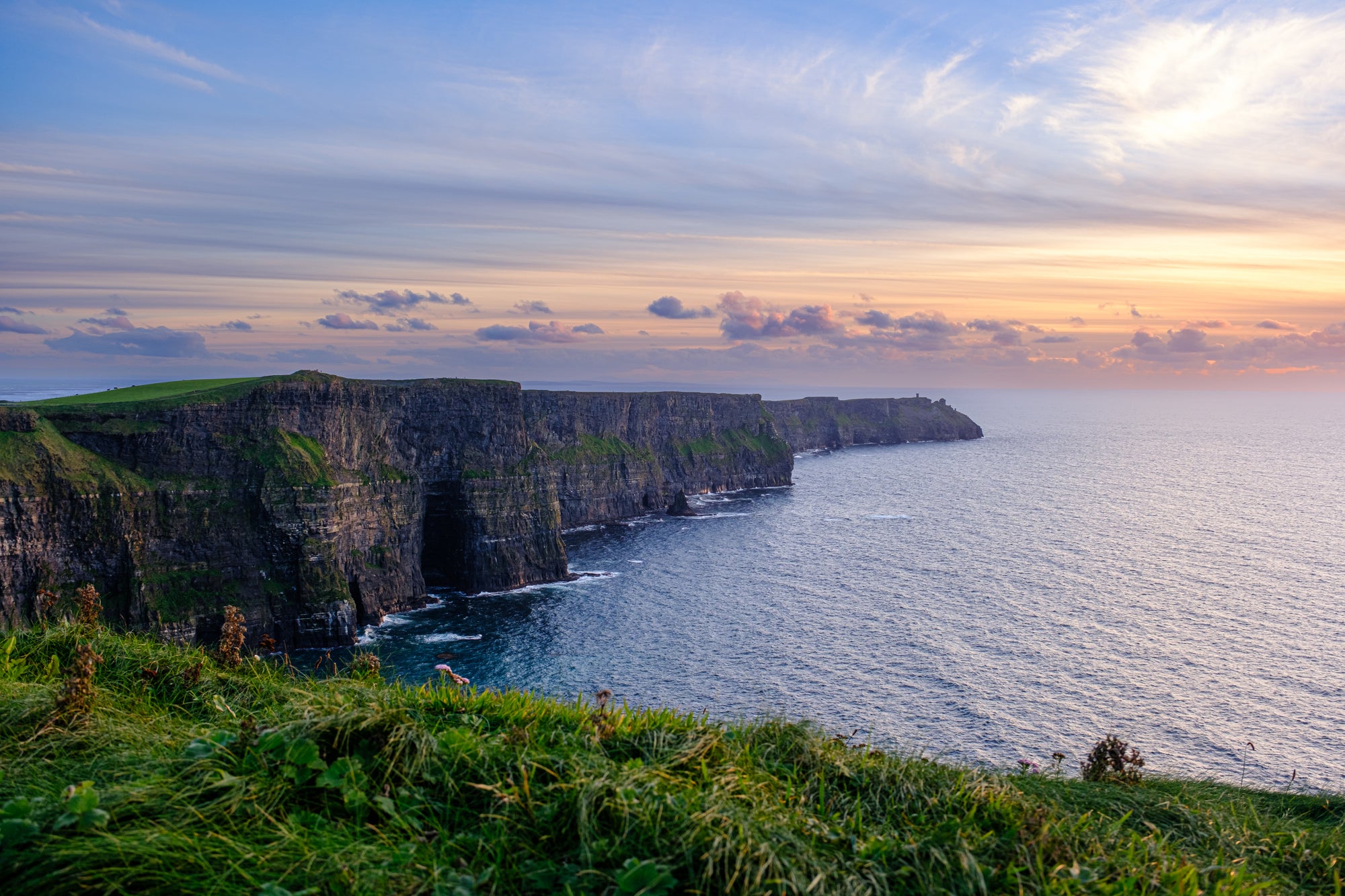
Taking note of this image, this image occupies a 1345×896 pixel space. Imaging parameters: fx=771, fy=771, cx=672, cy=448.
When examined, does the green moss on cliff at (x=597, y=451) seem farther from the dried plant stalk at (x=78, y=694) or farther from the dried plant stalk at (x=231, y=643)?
the dried plant stalk at (x=78, y=694)

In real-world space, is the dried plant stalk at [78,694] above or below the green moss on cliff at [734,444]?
above

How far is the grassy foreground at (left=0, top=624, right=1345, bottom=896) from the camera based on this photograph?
7.45 meters

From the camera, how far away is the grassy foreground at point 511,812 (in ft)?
24.4

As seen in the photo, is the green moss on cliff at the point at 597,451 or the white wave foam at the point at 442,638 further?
the green moss on cliff at the point at 597,451

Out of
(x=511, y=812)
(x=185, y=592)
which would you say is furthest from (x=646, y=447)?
(x=511, y=812)

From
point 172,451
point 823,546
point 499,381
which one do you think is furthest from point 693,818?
point 823,546

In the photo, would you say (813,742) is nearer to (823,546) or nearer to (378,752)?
(378,752)

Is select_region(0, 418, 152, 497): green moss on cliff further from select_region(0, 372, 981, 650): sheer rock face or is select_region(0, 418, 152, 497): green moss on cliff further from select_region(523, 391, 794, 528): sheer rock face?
select_region(523, 391, 794, 528): sheer rock face

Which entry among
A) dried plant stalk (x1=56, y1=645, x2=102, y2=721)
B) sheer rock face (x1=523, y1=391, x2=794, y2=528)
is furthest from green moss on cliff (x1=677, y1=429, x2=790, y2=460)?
dried plant stalk (x1=56, y1=645, x2=102, y2=721)

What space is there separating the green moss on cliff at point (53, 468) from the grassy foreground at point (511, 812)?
55.2 metres

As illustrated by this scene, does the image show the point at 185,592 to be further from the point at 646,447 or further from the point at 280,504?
the point at 646,447

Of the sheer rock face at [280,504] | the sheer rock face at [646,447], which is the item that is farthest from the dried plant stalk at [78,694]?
the sheer rock face at [646,447]

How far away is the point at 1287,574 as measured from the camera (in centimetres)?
8894

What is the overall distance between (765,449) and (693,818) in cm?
17264
